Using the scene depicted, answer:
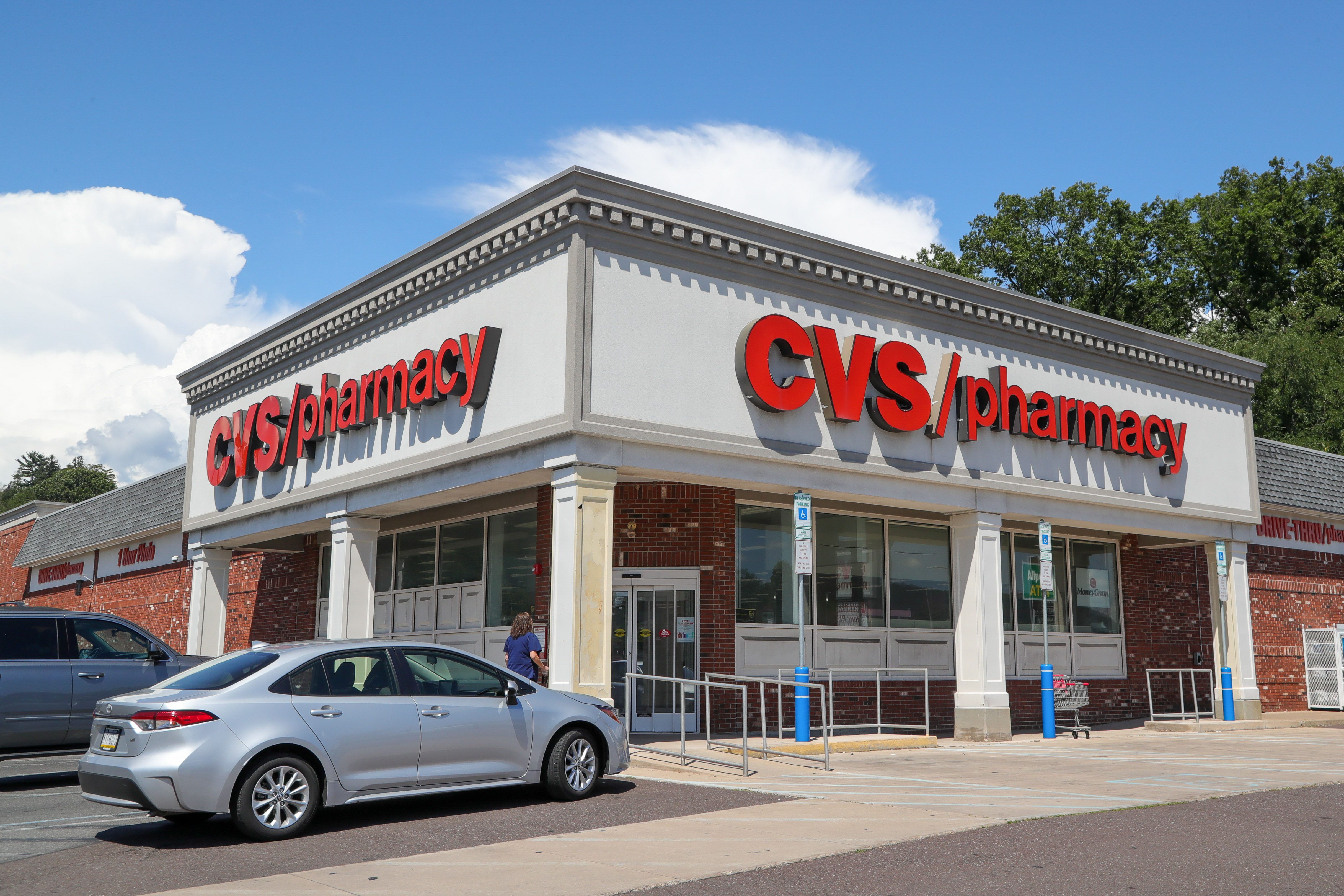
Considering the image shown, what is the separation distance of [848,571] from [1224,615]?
849 cm

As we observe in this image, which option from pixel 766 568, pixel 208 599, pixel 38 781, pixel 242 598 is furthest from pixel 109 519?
pixel 766 568

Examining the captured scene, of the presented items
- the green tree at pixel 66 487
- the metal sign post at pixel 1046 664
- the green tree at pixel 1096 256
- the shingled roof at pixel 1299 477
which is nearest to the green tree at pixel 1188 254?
the green tree at pixel 1096 256

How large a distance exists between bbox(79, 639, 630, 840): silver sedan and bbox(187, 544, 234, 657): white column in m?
14.4

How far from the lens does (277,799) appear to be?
29.1ft

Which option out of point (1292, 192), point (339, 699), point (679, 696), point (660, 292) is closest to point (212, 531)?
point (679, 696)

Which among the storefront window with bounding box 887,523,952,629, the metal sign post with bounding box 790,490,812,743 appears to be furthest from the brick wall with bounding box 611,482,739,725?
the storefront window with bounding box 887,523,952,629

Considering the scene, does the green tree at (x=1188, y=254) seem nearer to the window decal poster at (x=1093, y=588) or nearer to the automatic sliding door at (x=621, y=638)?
the window decal poster at (x=1093, y=588)

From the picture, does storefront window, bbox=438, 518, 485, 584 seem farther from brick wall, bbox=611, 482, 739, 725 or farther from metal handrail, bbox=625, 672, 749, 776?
metal handrail, bbox=625, 672, 749, 776

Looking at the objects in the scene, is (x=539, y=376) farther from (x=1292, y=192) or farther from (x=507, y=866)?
(x=1292, y=192)

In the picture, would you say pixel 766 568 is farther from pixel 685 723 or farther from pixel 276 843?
pixel 276 843

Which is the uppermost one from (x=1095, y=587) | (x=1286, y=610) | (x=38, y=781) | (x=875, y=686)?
(x=1095, y=587)

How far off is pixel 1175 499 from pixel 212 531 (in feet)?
61.5

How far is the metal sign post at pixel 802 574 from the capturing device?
1541 centimetres

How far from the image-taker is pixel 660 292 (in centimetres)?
1541
